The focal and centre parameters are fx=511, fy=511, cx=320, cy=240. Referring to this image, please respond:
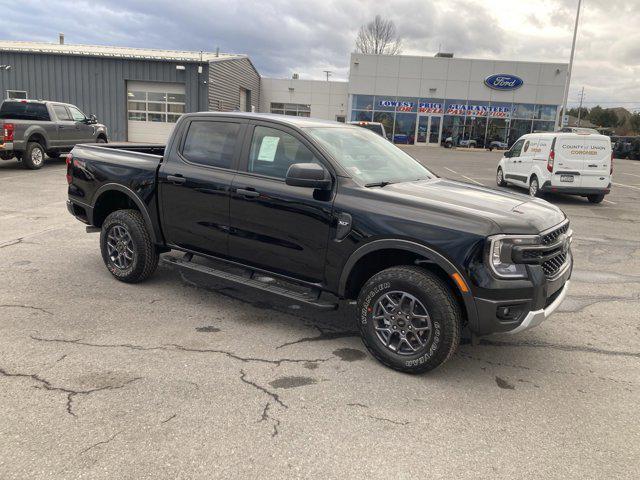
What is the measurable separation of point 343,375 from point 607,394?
1825 mm

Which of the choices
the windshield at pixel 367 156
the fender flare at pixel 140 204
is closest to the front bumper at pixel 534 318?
the windshield at pixel 367 156

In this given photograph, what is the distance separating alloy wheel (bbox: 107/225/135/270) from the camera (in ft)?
17.3

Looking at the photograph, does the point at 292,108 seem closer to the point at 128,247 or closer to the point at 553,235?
the point at 128,247

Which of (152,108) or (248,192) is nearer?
(248,192)

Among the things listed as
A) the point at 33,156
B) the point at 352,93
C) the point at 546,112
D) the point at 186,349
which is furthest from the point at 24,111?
the point at 546,112

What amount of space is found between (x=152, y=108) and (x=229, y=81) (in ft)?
18.8

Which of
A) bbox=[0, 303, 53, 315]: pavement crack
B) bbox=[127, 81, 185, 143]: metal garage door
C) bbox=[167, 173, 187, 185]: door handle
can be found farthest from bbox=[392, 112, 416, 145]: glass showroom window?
bbox=[0, 303, 53, 315]: pavement crack

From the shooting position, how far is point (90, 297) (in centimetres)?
498

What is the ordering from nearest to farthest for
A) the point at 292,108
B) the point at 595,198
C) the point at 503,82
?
the point at 595,198 → the point at 503,82 → the point at 292,108

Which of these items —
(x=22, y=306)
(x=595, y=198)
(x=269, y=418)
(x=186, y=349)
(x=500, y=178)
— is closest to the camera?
(x=269, y=418)

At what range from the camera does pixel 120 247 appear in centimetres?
538

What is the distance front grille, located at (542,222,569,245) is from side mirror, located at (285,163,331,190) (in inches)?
62.8

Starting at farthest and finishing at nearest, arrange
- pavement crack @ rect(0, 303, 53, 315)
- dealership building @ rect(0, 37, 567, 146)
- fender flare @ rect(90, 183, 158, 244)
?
dealership building @ rect(0, 37, 567, 146) < fender flare @ rect(90, 183, 158, 244) < pavement crack @ rect(0, 303, 53, 315)

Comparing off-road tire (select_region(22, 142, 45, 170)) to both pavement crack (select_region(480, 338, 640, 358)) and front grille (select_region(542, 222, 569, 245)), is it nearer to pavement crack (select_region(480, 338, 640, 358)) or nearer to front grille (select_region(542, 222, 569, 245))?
pavement crack (select_region(480, 338, 640, 358))
